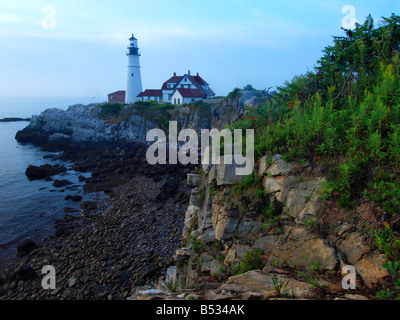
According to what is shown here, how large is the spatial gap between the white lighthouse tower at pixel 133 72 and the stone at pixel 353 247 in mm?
65615

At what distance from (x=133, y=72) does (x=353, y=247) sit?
67043mm

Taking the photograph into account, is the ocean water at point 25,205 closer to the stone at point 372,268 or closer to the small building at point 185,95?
the stone at point 372,268

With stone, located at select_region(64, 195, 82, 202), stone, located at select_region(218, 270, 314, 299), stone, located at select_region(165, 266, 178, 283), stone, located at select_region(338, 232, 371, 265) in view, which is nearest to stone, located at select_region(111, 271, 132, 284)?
stone, located at select_region(165, 266, 178, 283)

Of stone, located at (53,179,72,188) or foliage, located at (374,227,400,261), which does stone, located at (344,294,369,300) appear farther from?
stone, located at (53,179,72,188)

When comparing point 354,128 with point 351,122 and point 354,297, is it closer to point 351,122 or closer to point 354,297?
point 351,122

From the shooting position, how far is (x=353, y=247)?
4066 millimetres

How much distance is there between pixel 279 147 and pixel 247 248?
280 centimetres

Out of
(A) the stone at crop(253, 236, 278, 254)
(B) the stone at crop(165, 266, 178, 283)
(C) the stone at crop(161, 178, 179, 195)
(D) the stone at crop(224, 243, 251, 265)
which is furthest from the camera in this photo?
(C) the stone at crop(161, 178, 179, 195)

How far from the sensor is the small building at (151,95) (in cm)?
6328

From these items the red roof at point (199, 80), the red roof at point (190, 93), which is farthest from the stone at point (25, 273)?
the red roof at point (199, 80)

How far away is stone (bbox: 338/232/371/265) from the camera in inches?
155

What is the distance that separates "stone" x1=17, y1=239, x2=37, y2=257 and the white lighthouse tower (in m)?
54.0

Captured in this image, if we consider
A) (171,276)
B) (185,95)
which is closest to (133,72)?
(185,95)

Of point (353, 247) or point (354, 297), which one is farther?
point (353, 247)
